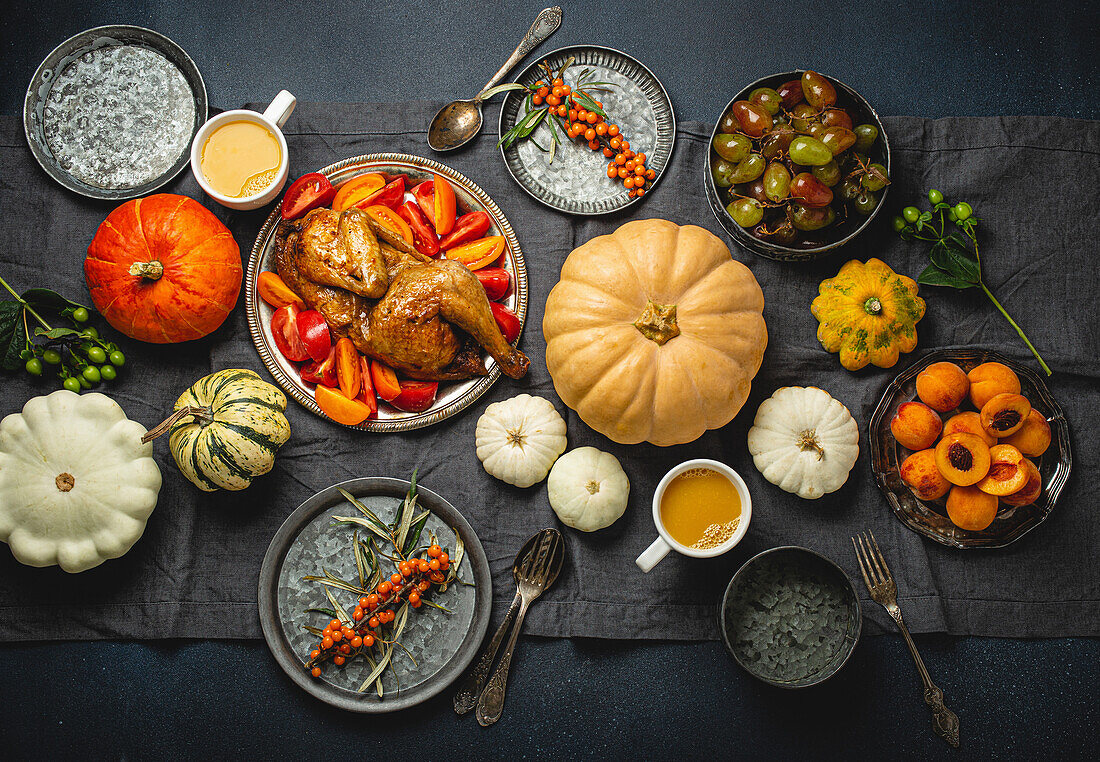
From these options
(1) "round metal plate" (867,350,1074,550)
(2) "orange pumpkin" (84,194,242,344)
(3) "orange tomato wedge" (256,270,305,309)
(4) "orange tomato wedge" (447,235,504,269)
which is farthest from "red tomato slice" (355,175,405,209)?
(1) "round metal plate" (867,350,1074,550)

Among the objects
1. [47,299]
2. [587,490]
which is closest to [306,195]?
[47,299]

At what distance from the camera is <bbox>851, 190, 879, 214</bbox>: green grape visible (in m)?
2.21

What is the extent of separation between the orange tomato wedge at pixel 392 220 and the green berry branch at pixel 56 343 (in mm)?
961

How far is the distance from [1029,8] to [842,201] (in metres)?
1.17

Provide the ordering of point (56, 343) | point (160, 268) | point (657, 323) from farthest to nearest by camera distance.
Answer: point (56, 343), point (160, 268), point (657, 323)

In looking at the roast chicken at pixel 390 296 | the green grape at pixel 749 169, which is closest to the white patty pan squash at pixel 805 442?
the green grape at pixel 749 169

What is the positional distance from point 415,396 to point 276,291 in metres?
0.57

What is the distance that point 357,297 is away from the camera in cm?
215

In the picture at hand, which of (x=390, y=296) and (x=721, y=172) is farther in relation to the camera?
(x=721, y=172)

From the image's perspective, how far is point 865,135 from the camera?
223 centimetres

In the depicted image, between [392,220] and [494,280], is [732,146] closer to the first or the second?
[494,280]

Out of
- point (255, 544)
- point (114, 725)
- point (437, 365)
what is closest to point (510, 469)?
point (437, 365)

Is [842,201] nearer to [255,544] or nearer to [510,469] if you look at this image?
[510,469]

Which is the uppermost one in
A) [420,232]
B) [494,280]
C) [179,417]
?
[420,232]
